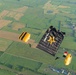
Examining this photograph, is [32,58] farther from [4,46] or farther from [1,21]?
[1,21]

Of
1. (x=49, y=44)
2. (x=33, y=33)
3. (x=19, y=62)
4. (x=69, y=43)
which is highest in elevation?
(x=49, y=44)

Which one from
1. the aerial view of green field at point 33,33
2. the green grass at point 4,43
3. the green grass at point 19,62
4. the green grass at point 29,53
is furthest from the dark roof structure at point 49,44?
the green grass at point 4,43

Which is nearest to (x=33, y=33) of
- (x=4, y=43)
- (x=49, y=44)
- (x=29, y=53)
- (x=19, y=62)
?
(x=4, y=43)

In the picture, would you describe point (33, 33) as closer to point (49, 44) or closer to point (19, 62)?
point (19, 62)

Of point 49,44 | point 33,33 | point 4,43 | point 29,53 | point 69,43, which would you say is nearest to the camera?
point 49,44

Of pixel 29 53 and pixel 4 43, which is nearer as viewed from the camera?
pixel 29 53

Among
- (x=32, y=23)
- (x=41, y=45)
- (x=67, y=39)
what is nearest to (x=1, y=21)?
(x=32, y=23)

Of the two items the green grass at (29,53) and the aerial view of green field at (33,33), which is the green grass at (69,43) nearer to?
the aerial view of green field at (33,33)

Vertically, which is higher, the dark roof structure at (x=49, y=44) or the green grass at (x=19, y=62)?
the dark roof structure at (x=49, y=44)
